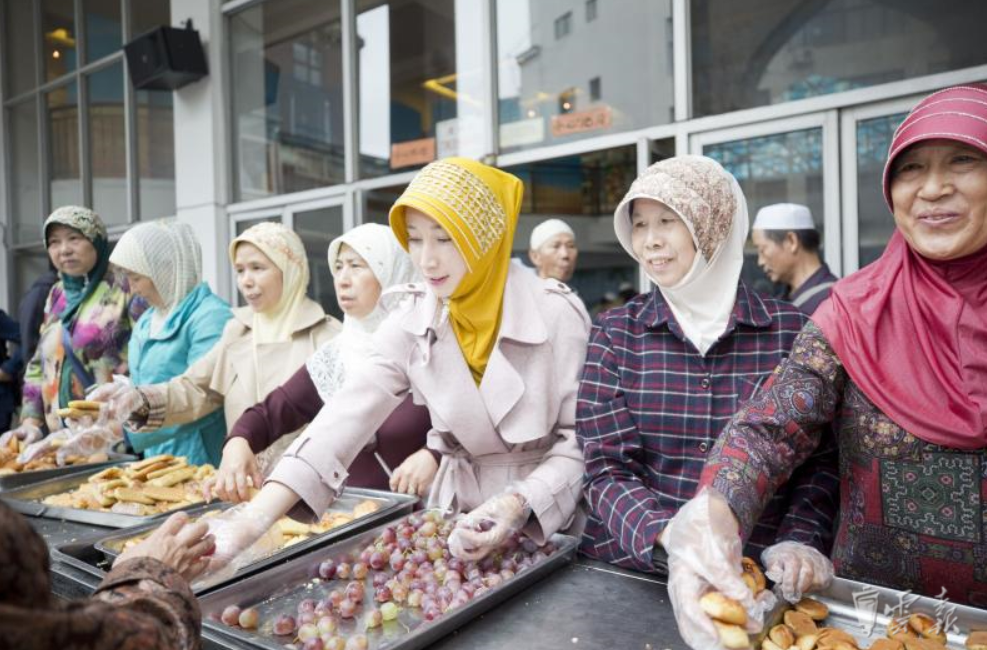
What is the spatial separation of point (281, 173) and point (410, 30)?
176 cm

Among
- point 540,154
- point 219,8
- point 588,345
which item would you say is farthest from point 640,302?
point 219,8

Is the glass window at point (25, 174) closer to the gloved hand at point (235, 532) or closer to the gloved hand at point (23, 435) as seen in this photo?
the gloved hand at point (23, 435)

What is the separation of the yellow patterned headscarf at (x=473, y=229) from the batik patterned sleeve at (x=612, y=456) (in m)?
0.25

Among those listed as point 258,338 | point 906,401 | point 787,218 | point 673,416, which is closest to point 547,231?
point 787,218

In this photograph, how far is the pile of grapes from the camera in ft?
3.83

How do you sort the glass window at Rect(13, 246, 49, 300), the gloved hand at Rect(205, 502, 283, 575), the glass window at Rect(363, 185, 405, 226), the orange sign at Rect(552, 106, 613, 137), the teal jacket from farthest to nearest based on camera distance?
1. the glass window at Rect(13, 246, 49, 300)
2. the glass window at Rect(363, 185, 405, 226)
3. the orange sign at Rect(552, 106, 613, 137)
4. the teal jacket
5. the gloved hand at Rect(205, 502, 283, 575)

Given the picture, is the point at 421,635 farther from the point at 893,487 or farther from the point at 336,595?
the point at 893,487

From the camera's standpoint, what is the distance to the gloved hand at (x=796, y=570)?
110 centimetres

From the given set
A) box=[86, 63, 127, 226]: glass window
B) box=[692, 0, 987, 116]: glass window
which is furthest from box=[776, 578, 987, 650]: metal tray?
box=[86, 63, 127, 226]: glass window

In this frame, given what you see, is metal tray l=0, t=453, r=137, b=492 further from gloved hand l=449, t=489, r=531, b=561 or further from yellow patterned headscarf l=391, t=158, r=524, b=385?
gloved hand l=449, t=489, r=531, b=561

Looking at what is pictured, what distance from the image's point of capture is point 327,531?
1604mm

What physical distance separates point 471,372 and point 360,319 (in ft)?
2.68

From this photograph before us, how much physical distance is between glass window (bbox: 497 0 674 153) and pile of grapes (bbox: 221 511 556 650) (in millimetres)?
3138

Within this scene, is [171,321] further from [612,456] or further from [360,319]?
[612,456]
